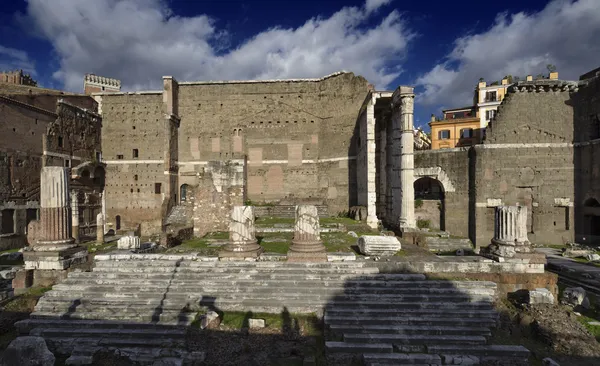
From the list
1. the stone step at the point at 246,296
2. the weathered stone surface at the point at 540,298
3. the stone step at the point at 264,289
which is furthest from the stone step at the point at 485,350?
the weathered stone surface at the point at 540,298

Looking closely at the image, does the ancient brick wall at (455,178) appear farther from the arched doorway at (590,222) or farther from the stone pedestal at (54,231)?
the stone pedestal at (54,231)

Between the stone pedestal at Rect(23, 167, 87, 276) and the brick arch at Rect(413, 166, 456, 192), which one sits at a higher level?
the brick arch at Rect(413, 166, 456, 192)

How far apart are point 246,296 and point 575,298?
9.43 meters

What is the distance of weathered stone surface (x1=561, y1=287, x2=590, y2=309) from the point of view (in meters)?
8.32

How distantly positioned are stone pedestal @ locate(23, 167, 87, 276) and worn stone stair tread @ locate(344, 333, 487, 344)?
8.64 meters

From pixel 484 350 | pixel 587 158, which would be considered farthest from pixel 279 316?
pixel 587 158

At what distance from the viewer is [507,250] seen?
8695mm

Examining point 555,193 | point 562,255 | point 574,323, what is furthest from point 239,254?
point 555,193

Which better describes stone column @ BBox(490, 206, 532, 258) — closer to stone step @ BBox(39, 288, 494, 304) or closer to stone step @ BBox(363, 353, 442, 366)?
stone step @ BBox(39, 288, 494, 304)

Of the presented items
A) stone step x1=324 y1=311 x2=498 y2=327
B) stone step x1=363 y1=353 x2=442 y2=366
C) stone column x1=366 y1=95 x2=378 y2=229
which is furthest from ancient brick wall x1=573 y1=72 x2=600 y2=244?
stone step x1=363 y1=353 x2=442 y2=366

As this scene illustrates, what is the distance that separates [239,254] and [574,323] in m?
8.76

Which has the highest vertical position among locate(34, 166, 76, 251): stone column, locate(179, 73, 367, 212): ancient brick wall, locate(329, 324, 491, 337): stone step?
locate(179, 73, 367, 212): ancient brick wall

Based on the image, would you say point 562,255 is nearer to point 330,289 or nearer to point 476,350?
point 476,350

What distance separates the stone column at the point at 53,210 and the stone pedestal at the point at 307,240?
7.17 meters
